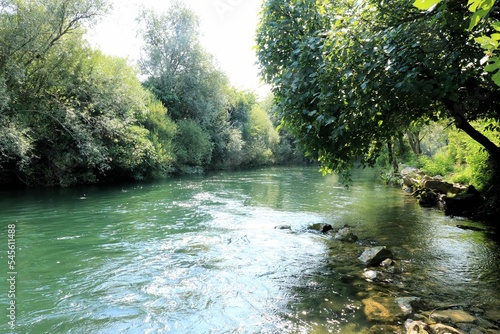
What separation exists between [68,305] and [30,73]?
20350 mm

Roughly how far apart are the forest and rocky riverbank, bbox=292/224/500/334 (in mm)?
3364

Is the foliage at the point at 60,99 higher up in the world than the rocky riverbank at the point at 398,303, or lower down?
higher up

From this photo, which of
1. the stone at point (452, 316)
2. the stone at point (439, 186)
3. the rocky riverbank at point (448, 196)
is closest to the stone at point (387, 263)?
the stone at point (452, 316)

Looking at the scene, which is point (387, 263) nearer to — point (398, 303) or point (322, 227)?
point (398, 303)

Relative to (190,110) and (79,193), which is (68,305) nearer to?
(79,193)

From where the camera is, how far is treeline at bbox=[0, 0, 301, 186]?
749 inches

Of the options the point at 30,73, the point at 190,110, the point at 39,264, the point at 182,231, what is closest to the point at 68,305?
the point at 39,264

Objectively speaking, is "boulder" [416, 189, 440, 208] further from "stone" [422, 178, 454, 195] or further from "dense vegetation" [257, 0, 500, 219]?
"dense vegetation" [257, 0, 500, 219]

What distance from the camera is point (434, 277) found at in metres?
7.48

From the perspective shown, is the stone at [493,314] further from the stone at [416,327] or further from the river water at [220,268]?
A: the stone at [416,327]

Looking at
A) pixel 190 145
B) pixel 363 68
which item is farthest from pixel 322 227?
pixel 190 145

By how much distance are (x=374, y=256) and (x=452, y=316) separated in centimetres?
300

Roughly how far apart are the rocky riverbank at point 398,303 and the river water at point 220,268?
8cm

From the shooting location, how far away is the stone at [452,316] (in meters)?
5.34
